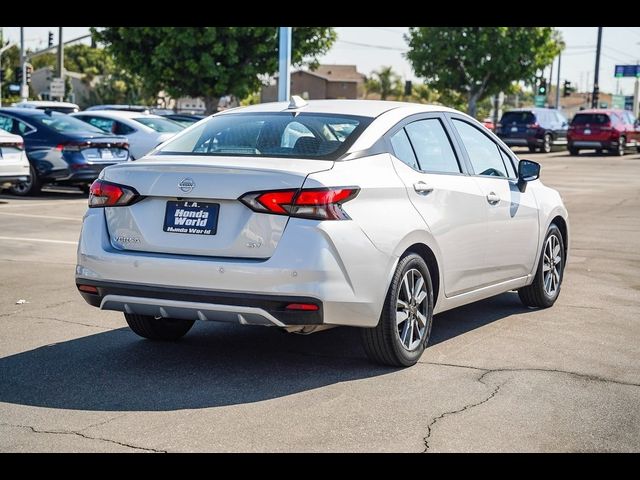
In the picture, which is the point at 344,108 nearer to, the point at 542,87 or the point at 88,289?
the point at 88,289

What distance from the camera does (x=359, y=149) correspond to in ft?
20.7

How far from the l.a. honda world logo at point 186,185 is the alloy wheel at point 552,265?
3600mm

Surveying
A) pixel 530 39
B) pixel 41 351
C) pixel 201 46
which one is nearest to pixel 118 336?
pixel 41 351

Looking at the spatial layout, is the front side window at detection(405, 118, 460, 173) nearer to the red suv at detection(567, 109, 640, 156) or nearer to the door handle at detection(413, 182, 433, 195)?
the door handle at detection(413, 182, 433, 195)

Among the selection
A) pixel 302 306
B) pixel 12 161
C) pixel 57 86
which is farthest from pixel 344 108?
pixel 57 86

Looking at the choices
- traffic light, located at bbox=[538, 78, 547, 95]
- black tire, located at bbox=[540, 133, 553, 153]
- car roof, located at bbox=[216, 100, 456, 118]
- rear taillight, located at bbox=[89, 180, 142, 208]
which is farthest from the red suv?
rear taillight, located at bbox=[89, 180, 142, 208]

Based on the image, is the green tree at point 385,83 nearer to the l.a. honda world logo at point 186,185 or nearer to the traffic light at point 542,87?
the traffic light at point 542,87

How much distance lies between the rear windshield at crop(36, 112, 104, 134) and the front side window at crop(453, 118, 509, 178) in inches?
494

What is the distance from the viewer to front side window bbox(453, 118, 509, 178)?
7.57 metres

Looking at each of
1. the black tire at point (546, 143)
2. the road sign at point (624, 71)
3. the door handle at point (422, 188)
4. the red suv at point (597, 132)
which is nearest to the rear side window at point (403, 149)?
the door handle at point (422, 188)

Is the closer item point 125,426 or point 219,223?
point 125,426
